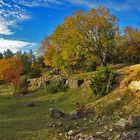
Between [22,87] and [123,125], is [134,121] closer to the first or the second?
[123,125]

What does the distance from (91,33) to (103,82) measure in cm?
1889

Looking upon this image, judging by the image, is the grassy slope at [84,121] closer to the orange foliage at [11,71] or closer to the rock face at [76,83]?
the rock face at [76,83]

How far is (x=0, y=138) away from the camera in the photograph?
703 inches

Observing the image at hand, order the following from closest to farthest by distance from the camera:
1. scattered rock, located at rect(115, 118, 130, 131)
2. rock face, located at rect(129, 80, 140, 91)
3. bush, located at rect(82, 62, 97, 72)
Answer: scattered rock, located at rect(115, 118, 130, 131)
rock face, located at rect(129, 80, 140, 91)
bush, located at rect(82, 62, 97, 72)

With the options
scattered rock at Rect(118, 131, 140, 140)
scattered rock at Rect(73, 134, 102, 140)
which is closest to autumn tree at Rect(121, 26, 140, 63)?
scattered rock at Rect(73, 134, 102, 140)

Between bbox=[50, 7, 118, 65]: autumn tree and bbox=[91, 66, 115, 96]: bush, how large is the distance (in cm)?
1713

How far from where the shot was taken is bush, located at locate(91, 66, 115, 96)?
93.7 feet

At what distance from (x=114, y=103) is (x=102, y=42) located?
81.0 feet

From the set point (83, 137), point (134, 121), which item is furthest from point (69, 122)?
point (134, 121)

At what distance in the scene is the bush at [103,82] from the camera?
2855 cm

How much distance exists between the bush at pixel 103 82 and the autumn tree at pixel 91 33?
17132 mm

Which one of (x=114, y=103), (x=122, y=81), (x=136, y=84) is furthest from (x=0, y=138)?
(x=122, y=81)

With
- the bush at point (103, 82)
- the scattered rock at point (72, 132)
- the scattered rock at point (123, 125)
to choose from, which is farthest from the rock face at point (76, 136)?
the bush at point (103, 82)

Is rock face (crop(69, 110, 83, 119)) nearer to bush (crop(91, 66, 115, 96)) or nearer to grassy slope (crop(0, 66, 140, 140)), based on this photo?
grassy slope (crop(0, 66, 140, 140))
